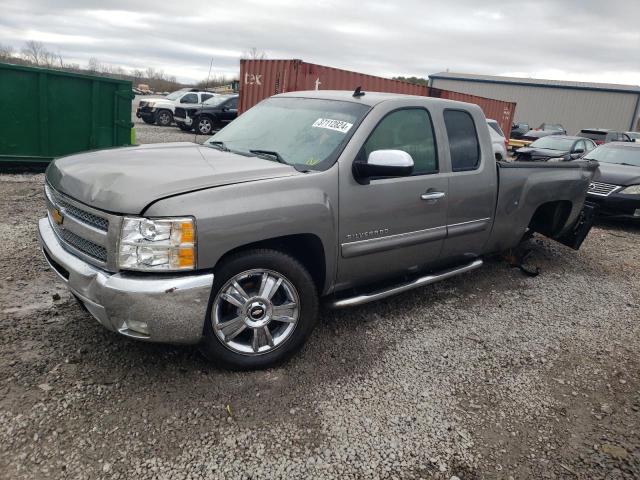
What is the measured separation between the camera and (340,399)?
2887 millimetres

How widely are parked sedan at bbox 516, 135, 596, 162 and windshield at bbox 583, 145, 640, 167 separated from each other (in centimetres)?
412

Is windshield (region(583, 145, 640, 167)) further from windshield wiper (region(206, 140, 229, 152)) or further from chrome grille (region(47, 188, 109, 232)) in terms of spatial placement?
chrome grille (region(47, 188, 109, 232))

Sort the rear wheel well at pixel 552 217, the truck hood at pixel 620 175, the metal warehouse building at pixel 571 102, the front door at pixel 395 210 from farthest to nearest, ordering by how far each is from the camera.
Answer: the metal warehouse building at pixel 571 102 → the truck hood at pixel 620 175 → the rear wheel well at pixel 552 217 → the front door at pixel 395 210

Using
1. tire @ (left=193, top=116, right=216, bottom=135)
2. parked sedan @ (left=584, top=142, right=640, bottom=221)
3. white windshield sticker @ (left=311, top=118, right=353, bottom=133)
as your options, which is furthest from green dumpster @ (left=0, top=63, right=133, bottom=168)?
tire @ (left=193, top=116, right=216, bottom=135)

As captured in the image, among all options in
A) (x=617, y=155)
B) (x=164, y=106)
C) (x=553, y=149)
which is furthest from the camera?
(x=164, y=106)

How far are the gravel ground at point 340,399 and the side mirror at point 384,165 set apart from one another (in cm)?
124

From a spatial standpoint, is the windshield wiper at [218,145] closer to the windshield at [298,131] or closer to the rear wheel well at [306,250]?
the windshield at [298,131]

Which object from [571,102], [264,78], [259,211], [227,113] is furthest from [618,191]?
[571,102]

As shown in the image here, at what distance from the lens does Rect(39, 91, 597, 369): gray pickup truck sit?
2.55 m

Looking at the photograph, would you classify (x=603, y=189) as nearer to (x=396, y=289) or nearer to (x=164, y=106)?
(x=396, y=289)

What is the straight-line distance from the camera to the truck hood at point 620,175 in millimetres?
8148

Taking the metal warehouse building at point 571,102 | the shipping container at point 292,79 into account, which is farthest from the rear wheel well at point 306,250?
the metal warehouse building at point 571,102

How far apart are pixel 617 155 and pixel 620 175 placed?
1.76m

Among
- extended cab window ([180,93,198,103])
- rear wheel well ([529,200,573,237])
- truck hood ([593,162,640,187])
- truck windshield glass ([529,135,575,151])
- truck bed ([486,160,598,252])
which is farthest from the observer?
extended cab window ([180,93,198,103])
